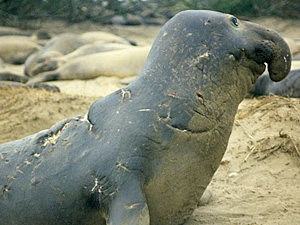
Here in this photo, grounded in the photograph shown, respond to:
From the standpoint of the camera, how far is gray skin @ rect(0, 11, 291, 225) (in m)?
2.07

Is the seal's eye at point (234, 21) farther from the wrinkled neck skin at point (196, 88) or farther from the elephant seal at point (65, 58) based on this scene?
the elephant seal at point (65, 58)

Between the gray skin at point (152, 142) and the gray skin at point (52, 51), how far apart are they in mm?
7465

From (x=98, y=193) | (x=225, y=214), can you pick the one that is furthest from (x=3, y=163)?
(x=225, y=214)

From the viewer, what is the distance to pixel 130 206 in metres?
1.92

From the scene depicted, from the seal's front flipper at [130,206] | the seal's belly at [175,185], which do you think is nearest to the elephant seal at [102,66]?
→ the seal's belly at [175,185]

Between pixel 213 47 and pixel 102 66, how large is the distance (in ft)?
20.5

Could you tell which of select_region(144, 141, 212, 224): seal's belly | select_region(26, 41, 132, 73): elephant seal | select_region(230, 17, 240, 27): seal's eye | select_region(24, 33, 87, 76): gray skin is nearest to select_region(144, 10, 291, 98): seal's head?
select_region(230, 17, 240, 27): seal's eye

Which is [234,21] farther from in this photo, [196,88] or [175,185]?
[175,185]

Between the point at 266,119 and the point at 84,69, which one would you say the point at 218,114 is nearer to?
the point at 266,119

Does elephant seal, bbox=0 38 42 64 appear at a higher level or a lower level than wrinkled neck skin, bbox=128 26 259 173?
lower

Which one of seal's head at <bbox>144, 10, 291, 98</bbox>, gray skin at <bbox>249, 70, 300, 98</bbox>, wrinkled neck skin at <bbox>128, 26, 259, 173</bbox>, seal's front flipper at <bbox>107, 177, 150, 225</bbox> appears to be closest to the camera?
seal's front flipper at <bbox>107, 177, 150, 225</bbox>

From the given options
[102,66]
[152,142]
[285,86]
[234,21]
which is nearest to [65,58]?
[102,66]

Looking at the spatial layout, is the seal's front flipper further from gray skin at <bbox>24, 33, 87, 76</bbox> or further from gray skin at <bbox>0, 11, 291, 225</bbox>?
gray skin at <bbox>24, 33, 87, 76</bbox>

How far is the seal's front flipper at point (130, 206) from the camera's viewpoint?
6.23ft
